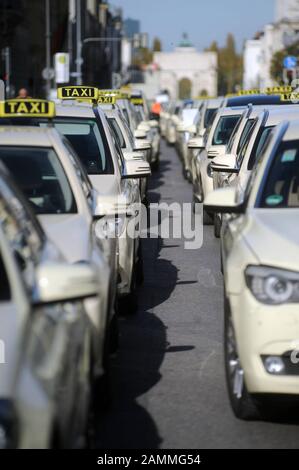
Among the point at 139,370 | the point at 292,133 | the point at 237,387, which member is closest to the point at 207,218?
the point at 292,133

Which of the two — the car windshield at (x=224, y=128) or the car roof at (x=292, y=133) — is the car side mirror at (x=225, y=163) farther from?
the car windshield at (x=224, y=128)

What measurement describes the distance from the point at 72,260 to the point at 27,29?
238 feet

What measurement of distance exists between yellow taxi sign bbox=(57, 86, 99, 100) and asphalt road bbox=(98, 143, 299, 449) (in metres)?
3.70

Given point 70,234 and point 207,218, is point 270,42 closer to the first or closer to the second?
point 207,218

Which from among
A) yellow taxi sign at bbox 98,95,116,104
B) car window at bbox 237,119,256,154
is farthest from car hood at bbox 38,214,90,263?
yellow taxi sign at bbox 98,95,116,104

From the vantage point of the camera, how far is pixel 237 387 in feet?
21.4

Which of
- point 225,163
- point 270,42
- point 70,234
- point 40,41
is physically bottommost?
point 270,42

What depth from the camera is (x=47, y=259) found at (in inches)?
205

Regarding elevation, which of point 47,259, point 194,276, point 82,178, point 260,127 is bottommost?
point 194,276

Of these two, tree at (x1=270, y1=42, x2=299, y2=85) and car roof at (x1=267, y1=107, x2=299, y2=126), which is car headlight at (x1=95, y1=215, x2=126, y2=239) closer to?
car roof at (x1=267, y1=107, x2=299, y2=126)

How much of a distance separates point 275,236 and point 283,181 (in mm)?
1157

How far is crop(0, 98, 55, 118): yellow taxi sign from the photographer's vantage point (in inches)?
344
